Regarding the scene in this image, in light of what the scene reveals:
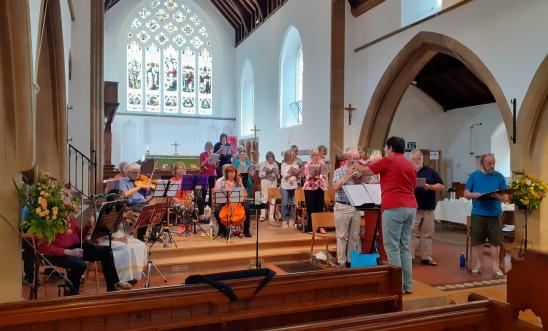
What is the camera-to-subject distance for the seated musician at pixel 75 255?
375cm

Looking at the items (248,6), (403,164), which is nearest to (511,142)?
(403,164)

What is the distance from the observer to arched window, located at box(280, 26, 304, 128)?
12.3m

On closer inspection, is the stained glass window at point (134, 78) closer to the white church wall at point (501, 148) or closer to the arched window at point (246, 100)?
the arched window at point (246, 100)

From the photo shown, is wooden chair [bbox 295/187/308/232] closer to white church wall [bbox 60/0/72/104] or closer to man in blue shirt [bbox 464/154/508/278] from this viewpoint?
man in blue shirt [bbox 464/154/508/278]

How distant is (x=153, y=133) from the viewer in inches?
653

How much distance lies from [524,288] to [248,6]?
1518cm

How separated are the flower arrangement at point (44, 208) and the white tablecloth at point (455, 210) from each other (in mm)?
6373

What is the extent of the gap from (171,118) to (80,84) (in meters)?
8.97

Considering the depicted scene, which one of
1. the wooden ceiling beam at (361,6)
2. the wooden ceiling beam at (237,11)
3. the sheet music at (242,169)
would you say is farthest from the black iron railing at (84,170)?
the wooden ceiling beam at (237,11)

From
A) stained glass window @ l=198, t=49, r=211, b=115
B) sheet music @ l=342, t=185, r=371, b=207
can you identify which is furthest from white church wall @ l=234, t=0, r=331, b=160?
sheet music @ l=342, t=185, r=371, b=207

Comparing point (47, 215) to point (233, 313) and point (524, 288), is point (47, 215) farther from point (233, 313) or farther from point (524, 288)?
point (524, 288)

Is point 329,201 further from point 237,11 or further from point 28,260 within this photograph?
point 237,11

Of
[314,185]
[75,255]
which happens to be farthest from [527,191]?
[75,255]

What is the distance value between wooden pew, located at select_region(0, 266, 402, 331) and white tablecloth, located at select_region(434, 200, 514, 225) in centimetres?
516
